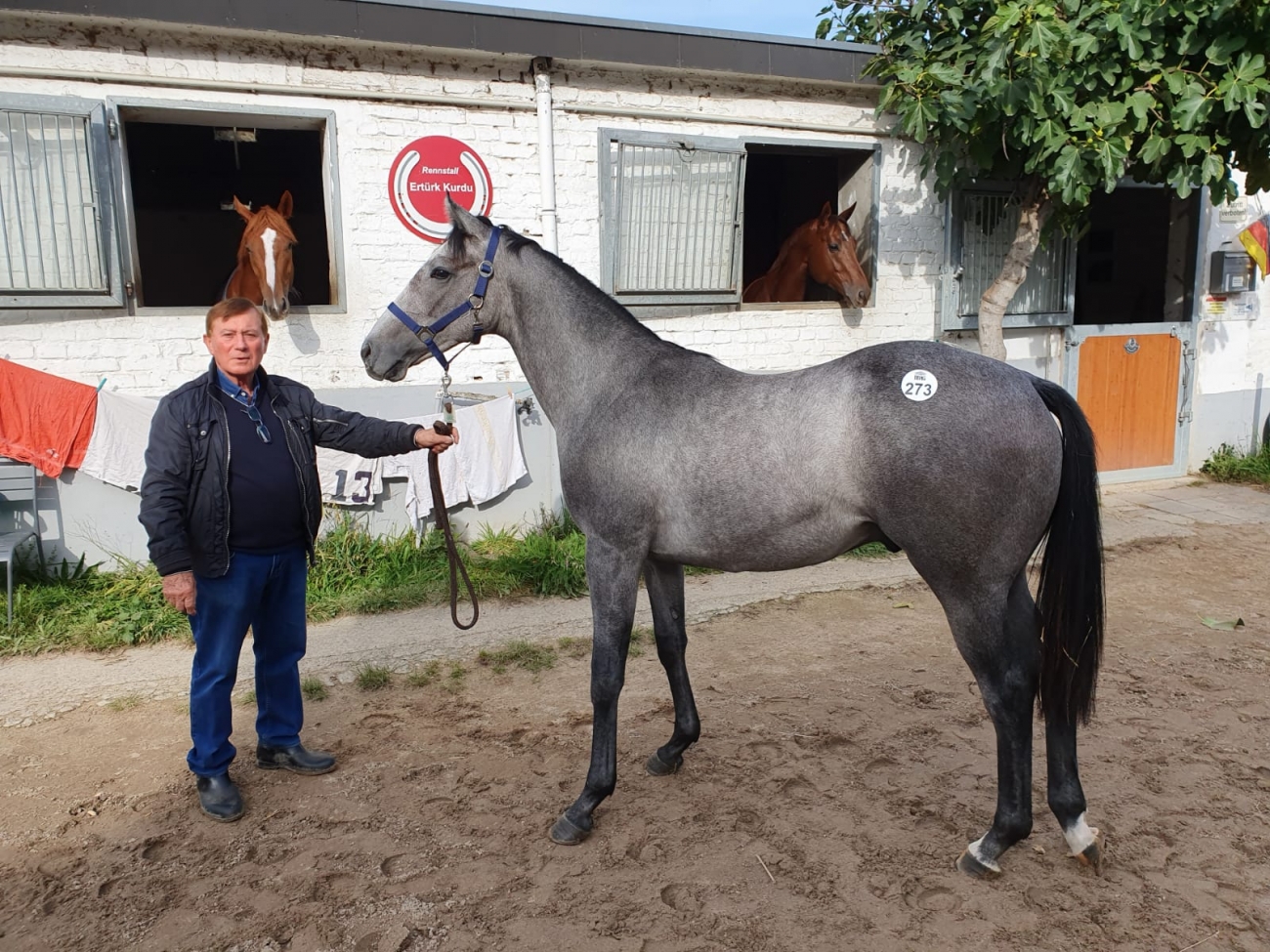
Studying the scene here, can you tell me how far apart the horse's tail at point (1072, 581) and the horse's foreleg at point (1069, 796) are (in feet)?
0.20

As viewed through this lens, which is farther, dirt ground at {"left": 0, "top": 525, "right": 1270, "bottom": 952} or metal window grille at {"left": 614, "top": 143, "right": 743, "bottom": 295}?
metal window grille at {"left": 614, "top": 143, "right": 743, "bottom": 295}

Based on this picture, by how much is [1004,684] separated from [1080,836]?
52 centimetres

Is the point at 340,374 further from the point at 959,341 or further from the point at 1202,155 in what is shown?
the point at 1202,155

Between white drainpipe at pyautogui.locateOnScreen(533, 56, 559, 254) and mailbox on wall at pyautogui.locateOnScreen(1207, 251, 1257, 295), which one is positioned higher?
white drainpipe at pyautogui.locateOnScreen(533, 56, 559, 254)

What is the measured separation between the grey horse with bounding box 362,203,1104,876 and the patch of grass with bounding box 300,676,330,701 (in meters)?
1.73

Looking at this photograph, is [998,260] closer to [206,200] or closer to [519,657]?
[519,657]

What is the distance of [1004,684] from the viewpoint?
8.70 ft

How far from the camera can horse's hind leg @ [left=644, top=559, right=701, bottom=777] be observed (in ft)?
10.9

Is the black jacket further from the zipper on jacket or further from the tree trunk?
the tree trunk

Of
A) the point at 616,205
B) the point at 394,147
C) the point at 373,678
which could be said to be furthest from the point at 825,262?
the point at 373,678

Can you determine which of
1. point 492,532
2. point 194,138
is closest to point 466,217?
point 492,532


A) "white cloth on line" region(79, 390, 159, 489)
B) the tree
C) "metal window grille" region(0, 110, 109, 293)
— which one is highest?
the tree

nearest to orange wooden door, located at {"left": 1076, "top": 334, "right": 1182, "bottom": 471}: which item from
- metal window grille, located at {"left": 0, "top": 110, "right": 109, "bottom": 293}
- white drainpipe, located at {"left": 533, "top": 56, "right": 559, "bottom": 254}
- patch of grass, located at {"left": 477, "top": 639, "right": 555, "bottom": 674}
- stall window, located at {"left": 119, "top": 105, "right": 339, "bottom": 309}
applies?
white drainpipe, located at {"left": 533, "top": 56, "right": 559, "bottom": 254}

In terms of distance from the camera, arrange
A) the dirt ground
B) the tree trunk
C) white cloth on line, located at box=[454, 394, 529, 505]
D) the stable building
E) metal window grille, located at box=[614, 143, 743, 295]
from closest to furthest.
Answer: the dirt ground
the stable building
white cloth on line, located at box=[454, 394, 529, 505]
metal window grille, located at box=[614, 143, 743, 295]
the tree trunk
